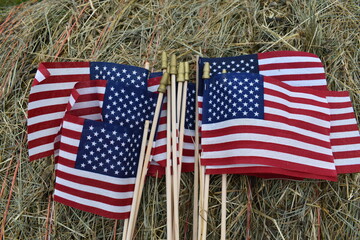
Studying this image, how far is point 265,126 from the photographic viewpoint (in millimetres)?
2645

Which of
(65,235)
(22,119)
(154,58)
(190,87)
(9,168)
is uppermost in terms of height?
(154,58)

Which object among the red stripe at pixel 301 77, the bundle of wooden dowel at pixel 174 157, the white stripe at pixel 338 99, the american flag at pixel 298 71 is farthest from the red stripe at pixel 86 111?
the white stripe at pixel 338 99

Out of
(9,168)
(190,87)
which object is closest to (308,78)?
(190,87)

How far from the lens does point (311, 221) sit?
2697mm

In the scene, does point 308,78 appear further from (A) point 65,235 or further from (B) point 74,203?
(A) point 65,235

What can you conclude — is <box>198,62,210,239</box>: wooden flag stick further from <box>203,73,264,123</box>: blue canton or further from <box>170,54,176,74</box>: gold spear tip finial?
<box>170,54,176,74</box>: gold spear tip finial

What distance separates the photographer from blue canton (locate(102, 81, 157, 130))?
9.33ft

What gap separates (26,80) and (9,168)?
0.87m

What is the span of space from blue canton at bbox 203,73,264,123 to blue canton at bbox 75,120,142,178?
28.9 inches

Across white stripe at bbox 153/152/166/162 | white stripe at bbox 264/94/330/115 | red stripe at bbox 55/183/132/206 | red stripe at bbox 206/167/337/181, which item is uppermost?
white stripe at bbox 264/94/330/115

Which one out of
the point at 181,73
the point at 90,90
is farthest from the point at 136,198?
the point at 181,73

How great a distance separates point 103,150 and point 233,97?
1146 millimetres

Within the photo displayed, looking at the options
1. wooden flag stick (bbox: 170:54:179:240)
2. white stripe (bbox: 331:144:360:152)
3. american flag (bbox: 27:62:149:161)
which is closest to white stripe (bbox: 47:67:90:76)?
american flag (bbox: 27:62:149:161)

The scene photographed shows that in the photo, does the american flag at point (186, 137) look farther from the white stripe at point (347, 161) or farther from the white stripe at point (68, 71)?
the white stripe at point (347, 161)
